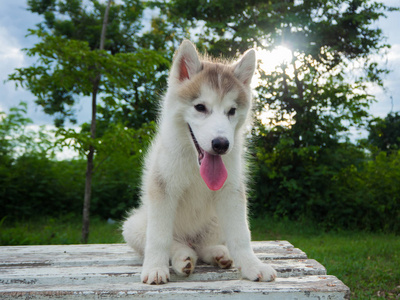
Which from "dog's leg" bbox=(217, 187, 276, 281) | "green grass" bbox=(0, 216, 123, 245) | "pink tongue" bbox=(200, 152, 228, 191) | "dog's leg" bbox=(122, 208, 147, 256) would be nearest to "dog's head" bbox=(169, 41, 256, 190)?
"pink tongue" bbox=(200, 152, 228, 191)

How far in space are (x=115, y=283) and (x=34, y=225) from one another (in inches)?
256

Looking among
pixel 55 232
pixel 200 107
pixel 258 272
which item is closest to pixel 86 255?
pixel 258 272

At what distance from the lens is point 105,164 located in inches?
362

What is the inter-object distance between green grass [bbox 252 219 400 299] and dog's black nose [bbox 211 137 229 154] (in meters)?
3.11

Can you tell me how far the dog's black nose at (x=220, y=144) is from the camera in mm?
2041

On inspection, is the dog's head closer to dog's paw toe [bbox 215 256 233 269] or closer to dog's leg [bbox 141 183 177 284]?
dog's leg [bbox 141 183 177 284]

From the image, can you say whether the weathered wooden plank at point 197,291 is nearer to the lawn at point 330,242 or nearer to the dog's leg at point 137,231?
the dog's leg at point 137,231

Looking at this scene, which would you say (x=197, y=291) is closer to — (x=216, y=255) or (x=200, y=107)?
(x=216, y=255)

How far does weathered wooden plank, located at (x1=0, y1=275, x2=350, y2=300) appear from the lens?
204 cm

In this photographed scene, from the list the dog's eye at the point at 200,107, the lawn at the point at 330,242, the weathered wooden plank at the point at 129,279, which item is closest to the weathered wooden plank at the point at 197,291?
the weathered wooden plank at the point at 129,279

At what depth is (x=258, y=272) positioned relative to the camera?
7.51ft

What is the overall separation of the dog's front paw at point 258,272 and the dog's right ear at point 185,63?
1.26 metres

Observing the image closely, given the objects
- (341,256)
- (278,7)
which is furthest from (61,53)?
(278,7)

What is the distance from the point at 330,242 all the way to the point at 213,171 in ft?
17.7
